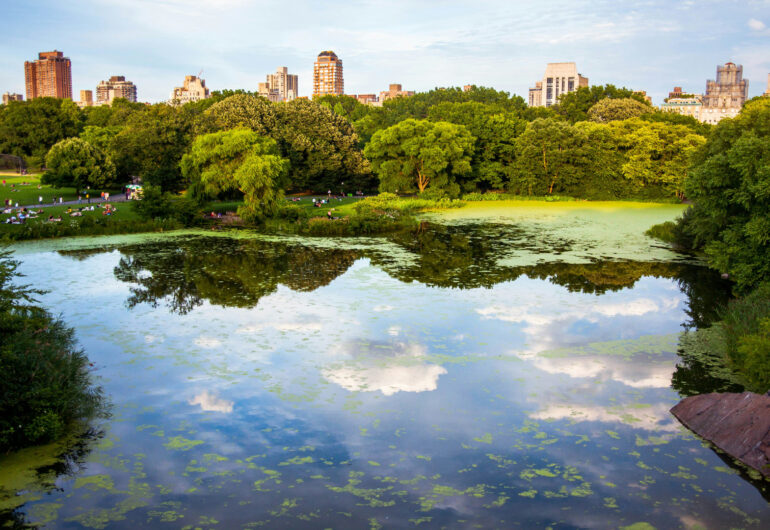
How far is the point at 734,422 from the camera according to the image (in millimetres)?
8609

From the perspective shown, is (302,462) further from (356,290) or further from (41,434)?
(356,290)

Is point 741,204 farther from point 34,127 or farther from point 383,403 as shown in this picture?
point 34,127

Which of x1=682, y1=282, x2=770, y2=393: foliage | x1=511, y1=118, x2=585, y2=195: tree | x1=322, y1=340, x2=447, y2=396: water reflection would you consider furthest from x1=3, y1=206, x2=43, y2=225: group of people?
x1=511, y1=118, x2=585, y2=195: tree

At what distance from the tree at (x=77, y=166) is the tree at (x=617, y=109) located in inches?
1650

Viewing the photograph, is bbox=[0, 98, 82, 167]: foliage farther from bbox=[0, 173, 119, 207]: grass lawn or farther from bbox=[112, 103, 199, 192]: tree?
bbox=[112, 103, 199, 192]: tree

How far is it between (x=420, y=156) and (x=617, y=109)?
80.7 feet

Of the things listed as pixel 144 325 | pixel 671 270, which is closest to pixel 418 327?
pixel 144 325

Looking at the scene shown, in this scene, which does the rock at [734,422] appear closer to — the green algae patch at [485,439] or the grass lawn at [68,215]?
the green algae patch at [485,439]

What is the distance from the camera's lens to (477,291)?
17.2 m

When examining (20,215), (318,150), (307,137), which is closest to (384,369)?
(20,215)

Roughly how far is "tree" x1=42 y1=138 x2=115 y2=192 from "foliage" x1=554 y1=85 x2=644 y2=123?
42464 millimetres

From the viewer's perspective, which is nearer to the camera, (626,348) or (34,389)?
(34,389)

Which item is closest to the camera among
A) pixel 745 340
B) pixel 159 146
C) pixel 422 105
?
pixel 745 340

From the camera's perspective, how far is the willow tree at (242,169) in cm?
3031
